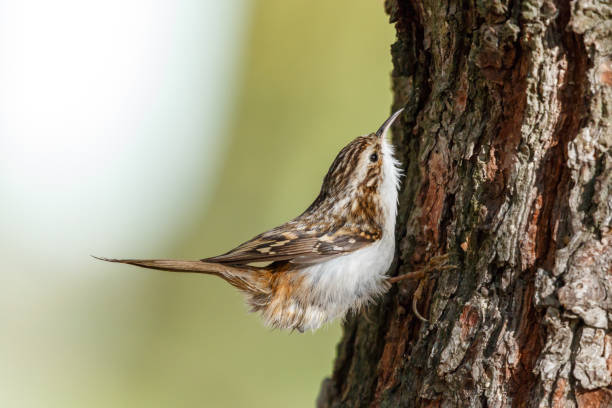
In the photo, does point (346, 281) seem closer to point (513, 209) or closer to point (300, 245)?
point (300, 245)

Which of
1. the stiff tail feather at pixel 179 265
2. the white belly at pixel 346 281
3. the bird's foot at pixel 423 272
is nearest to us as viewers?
the bird's foot at pixel 423 272

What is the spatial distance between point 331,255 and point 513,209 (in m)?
1.16

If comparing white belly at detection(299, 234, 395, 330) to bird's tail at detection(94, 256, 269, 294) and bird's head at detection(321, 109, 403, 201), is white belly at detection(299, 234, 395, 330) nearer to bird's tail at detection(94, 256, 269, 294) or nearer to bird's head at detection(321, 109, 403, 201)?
bird's tail at detection(94, 256, 269, 294)

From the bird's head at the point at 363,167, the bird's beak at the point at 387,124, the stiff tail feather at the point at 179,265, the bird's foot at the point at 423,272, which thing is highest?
the bird's beak at the point at 387,124

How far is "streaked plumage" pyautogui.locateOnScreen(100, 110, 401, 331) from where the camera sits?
292 cm

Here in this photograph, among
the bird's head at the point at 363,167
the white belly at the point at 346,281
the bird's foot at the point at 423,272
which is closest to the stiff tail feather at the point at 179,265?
the white belly at the point at 346,281

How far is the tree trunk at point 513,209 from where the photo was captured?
72.2 inches

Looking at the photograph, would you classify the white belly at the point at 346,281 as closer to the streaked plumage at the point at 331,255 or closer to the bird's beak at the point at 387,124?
the streaked plumage at the point at 331,255

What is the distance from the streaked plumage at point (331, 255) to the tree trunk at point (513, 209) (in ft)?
1.47

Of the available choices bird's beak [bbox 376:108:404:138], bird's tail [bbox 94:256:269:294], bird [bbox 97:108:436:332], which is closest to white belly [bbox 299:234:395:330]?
bird [bbox 97:108:436:332]

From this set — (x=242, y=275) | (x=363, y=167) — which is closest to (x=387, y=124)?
(x=363, y=167)

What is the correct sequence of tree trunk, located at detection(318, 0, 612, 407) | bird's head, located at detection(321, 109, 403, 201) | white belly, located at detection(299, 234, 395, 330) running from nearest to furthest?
tree trunk, located at detection(318, 0, 612, 407) < white belly, located at detection(299, 234, 395, 330) < bird's head, located at detection(321, 109, 403, 201)

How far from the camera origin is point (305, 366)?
6293 mm

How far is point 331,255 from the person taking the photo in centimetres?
304
